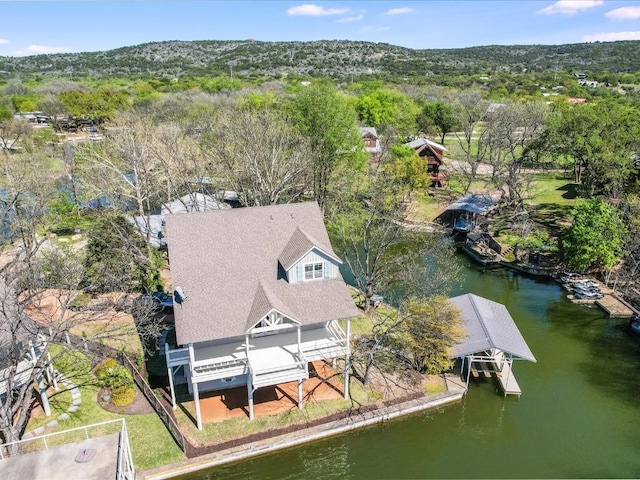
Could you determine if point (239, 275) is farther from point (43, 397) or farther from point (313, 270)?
point (43, 397)

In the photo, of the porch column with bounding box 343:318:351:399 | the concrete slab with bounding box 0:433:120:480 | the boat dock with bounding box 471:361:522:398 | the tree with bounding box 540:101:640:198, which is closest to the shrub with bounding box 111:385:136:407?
the concrete slab with bounding box 0:433:120:480

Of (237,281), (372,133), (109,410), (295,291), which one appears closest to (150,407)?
(109,410)

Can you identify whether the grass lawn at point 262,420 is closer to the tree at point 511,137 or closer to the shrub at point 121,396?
the shrub at point 121,396

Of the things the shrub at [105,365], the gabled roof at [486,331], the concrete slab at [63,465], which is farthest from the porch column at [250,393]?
the gabled roof at [486,331]

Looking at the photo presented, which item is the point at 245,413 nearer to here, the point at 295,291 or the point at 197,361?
the point at 197,361

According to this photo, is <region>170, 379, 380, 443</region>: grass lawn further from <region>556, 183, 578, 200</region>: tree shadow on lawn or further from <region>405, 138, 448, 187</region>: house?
<region>556, 183, 578, 200</region>: tree shadow on lawn
